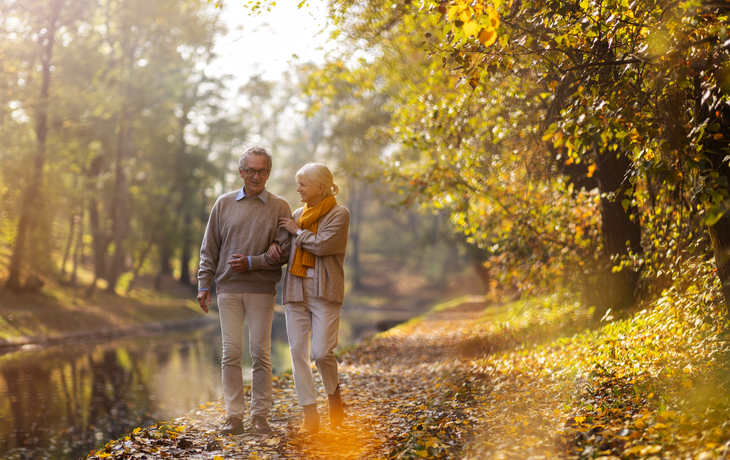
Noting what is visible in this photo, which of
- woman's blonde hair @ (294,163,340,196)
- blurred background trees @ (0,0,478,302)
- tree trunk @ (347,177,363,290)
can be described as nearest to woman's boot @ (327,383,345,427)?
woman's blonde hair @ (294,163,340,196)

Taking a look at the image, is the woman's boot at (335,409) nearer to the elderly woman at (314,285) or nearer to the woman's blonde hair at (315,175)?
the elderly woman at (314,285)

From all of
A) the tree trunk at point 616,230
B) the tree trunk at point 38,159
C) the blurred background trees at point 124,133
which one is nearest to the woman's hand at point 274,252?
the tree trunk at point 616,230

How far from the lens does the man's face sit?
4.93 meters

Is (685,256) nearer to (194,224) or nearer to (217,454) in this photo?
(217,454)

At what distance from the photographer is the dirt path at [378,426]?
411 centimetres

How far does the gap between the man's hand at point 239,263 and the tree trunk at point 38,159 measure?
1739 cm

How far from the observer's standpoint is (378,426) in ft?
16.4

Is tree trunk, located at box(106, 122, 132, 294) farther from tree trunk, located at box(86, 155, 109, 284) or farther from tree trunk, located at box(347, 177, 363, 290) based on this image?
tree trunk, located at box(347, 177, 363, 290)

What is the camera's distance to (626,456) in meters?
3.16

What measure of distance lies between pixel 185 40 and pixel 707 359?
2558 centimetres

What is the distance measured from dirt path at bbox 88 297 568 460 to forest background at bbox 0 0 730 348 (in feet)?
6.48

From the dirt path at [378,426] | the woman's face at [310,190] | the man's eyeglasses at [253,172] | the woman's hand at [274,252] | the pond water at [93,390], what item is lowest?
the pond water at [93,390]

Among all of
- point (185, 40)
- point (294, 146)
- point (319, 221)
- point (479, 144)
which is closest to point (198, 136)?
point (185, 40)

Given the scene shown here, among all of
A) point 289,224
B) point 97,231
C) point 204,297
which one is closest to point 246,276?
point 204,297
